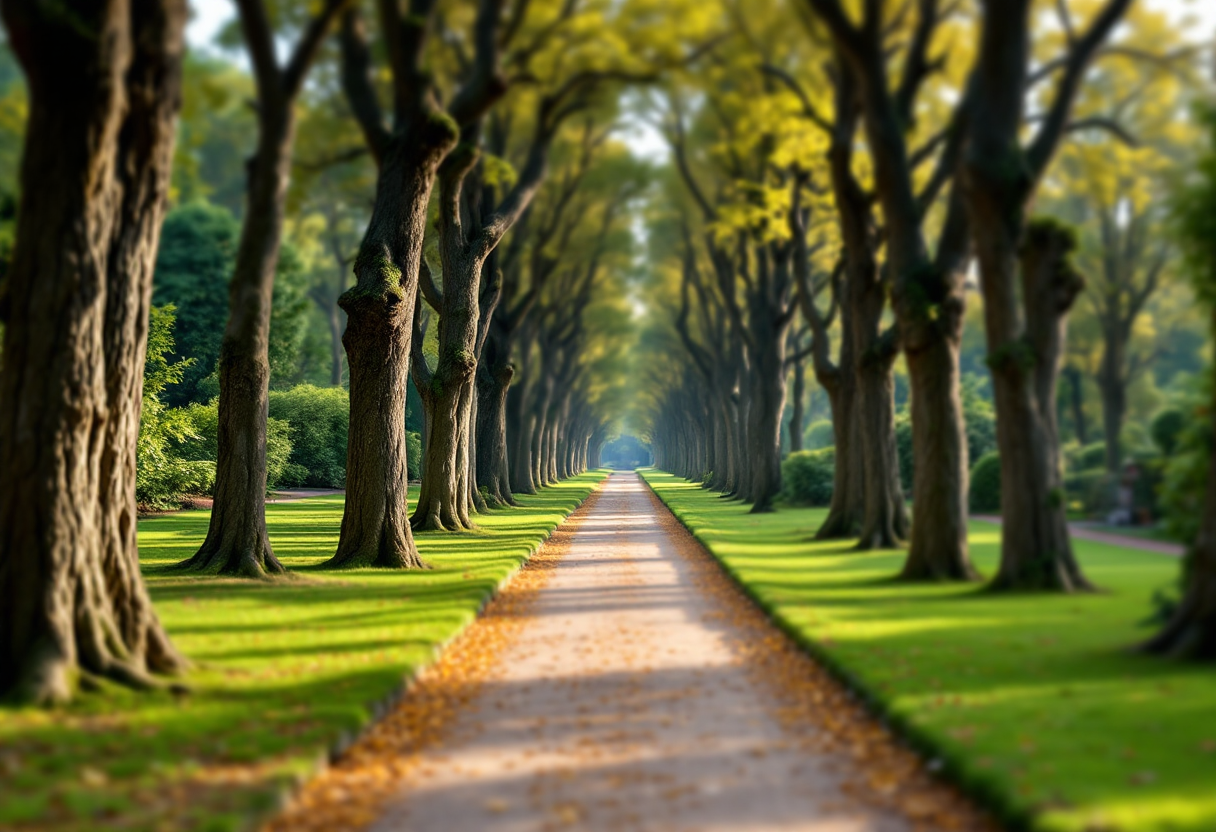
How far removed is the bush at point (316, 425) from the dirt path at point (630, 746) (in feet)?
117

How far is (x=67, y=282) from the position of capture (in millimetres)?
7395

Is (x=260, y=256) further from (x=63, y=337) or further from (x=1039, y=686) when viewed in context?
(x=1039, y=686)

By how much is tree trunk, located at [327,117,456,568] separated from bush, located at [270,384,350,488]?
29530mm

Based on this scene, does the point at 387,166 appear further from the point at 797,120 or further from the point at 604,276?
the point at 604,276

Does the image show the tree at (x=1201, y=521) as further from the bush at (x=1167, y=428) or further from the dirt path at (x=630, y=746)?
the bush at (x=1167, y=428)

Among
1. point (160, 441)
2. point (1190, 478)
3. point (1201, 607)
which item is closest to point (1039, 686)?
point (1201, 607)

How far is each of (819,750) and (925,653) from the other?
2965 millimetres

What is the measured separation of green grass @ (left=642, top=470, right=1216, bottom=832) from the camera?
5.02 meters

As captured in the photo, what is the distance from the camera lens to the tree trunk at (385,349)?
49.1 feet

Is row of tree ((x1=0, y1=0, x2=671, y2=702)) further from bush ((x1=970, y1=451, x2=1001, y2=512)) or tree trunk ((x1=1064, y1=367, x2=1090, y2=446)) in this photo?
tree trunk ((x1=1064, y1=367, x2=1090, y2=446))

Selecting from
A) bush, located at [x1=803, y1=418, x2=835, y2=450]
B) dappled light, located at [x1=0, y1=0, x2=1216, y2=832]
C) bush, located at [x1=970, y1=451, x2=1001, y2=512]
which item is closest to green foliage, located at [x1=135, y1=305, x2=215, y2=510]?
dappled light, located at [x1=0, y1=0, x2=1216, y2=832]

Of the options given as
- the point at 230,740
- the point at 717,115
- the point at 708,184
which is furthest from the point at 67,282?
the point at 708,184

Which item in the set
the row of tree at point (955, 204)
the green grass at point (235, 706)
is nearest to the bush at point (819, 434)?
the row of tree at point (955, 204)

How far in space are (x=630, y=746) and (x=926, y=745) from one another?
5.93 feet
